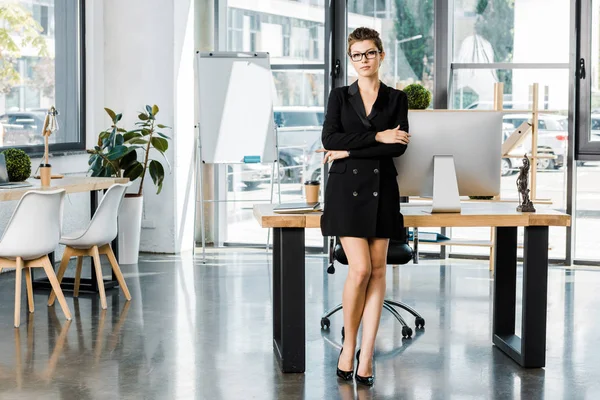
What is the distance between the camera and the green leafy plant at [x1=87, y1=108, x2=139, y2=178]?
7.76 meters

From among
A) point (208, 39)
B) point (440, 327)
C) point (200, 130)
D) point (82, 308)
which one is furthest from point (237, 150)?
point (440, 327)

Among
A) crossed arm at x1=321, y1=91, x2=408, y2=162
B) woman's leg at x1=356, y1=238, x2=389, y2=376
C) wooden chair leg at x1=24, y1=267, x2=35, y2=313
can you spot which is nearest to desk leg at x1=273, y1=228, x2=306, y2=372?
woman's leg at x1=356, y1=238, x2=389, y2=376

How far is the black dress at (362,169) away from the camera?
171 inches

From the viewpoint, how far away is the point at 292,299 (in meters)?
4.59

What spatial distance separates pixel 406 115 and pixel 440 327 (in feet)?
5.59

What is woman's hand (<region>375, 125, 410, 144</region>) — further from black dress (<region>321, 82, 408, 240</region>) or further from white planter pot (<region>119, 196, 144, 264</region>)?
white planter pot (<region>119, 196, 144, 264</region>)

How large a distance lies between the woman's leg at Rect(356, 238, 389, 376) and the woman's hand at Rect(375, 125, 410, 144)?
47cm

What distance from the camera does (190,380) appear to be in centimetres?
447

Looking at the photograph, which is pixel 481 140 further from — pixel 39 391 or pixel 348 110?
pixel 39 391

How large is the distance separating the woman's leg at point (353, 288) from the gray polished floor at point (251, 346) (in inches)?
6.3

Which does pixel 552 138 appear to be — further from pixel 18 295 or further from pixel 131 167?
pixel 18 295

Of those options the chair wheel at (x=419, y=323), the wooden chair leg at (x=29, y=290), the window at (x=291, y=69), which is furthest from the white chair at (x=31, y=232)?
the window at (x=291, y=69)

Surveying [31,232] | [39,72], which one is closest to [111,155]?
[39,72]

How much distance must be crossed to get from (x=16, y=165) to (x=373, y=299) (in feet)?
9.91
